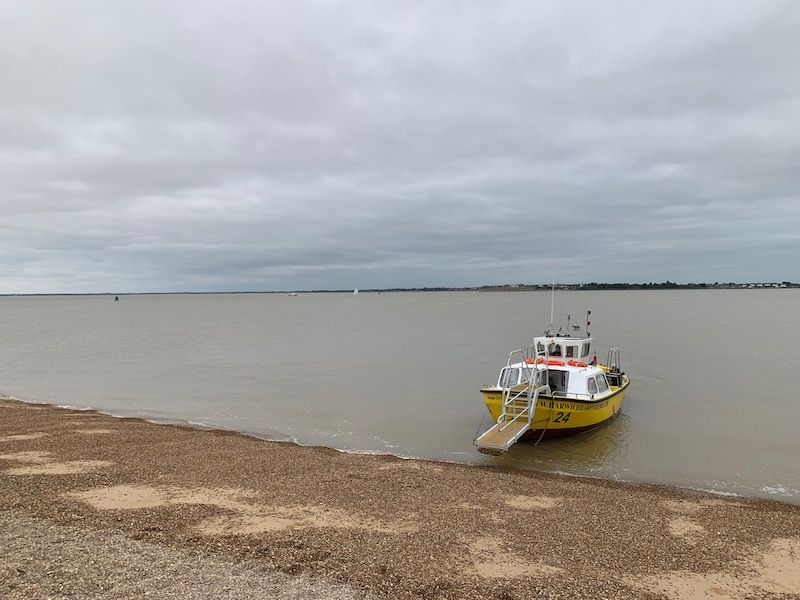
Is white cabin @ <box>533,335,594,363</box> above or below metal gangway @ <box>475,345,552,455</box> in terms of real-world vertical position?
above

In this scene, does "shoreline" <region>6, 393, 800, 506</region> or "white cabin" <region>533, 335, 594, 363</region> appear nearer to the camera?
"shoreline" <region>6, 393, 800, 506</region>

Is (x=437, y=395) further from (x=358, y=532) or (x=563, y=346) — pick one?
(x=358, y=532)

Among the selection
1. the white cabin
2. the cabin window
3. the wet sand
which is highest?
the white cabin

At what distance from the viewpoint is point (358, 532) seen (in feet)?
31.0

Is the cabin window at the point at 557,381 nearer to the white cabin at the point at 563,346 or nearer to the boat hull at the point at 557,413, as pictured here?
the boat hull at the point at 557,413

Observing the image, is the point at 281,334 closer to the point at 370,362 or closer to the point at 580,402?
the point at 370,362

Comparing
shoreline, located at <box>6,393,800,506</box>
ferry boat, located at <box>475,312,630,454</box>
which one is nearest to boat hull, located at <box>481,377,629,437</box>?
ferry boat, located at <box>475,312,630,454</box>

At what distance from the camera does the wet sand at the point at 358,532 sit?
7.48m

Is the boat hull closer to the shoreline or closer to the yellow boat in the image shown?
the yellow boat

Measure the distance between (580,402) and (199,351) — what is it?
40010 millimetres

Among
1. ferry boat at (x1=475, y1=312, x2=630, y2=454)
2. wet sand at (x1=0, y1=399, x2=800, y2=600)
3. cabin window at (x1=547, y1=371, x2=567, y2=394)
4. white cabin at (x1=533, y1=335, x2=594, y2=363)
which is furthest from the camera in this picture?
white cabin at (x1=533, y1=335, x2=594, y2=363)

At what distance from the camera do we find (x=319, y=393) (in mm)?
29422

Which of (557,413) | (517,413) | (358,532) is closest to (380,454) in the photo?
(517,413)

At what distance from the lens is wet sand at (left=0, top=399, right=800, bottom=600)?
24.5 feet
